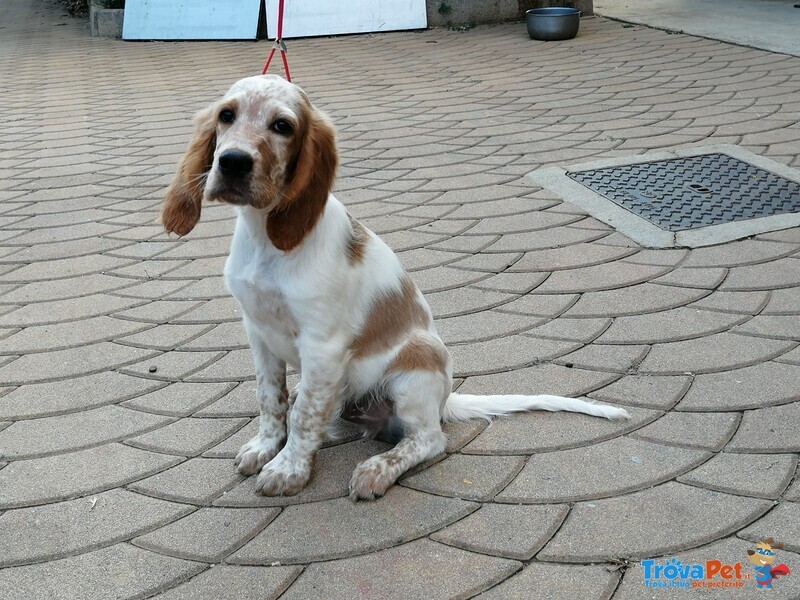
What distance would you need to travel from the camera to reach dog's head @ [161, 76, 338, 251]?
8.01ft

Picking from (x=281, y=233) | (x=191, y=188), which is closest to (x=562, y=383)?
(x=281, y=233)

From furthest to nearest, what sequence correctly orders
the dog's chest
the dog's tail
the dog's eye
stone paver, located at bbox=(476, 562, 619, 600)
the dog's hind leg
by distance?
the dog's tail, the dog's hind leg, the dog's chest, the dog's eye, stone paver, located at bbox=(476, 562, 619, 600)

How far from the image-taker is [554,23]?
10094mm

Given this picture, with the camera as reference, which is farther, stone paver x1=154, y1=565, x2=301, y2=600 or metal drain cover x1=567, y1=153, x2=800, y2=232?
metal drain cover x1=567, y1=153, x2=800, y2=232

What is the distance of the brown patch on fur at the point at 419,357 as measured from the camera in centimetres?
281

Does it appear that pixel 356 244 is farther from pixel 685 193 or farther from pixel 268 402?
pixel 685 193

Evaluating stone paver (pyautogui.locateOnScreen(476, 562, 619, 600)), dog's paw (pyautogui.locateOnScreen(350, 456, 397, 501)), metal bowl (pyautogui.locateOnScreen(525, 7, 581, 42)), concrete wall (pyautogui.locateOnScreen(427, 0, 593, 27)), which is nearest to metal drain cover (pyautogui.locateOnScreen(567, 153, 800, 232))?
dog's paw (pyautogui.locateOnScreen(350, 456, 397, 501))

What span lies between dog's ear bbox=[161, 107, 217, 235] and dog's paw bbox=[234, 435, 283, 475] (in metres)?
0.78

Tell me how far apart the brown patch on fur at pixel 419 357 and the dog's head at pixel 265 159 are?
56 centimetres

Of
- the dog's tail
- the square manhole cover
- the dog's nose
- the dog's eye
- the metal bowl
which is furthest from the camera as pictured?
the metal bowl

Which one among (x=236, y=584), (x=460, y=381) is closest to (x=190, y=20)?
(x=460, y=381)

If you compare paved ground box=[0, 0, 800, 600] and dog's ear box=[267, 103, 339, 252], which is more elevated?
dog's ear box=[267, 103, 339, 252]

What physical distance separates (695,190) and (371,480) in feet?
11.0

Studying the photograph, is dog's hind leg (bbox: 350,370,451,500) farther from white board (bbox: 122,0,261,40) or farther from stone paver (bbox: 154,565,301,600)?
white board (bbox: 122,0,261,40)
